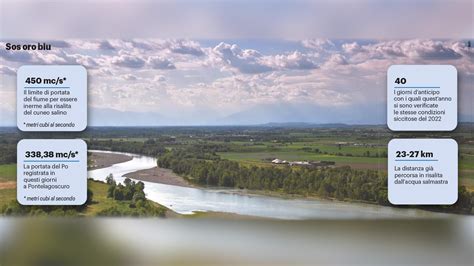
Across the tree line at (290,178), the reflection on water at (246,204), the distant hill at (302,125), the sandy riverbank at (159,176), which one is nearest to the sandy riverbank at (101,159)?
the reflection on water at (246,204)

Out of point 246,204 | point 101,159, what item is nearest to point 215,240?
point 246,204

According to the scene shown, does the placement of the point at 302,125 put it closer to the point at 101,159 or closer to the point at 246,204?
the point at 246,204

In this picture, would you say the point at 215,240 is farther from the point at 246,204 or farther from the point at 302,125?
the point at 302,125

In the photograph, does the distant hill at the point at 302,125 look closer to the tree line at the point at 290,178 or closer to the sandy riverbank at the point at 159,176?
the tree line at the point at 290,178

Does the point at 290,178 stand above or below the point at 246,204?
above

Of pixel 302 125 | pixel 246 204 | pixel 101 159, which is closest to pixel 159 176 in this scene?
pixel 101 159

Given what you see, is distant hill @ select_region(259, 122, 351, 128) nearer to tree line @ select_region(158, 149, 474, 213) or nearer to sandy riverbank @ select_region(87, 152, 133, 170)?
tree line @ select_region(158, 149, 474, 213)

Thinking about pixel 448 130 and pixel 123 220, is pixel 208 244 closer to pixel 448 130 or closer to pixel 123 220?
pixel 123 220

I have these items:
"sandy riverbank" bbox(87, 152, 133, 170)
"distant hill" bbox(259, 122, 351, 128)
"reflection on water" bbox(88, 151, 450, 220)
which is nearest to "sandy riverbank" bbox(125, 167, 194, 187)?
"reflection on water" bbox(88, 151, 450, 220)
